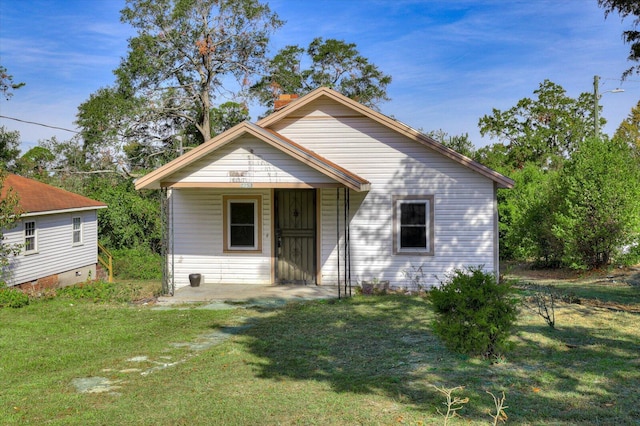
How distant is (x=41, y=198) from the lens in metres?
21.8

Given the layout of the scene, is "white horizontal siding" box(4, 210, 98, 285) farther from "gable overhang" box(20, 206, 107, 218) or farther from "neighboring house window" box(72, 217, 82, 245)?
"gable overhang" box(20, 206, 107, 218)

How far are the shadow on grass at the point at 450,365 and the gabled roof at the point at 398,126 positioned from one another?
4537mm

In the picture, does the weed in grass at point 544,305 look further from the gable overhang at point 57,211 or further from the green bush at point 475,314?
the gable overhang at point 57,211

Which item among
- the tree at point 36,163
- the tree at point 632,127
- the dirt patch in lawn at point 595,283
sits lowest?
the dirt patch in lawn at point 595,283

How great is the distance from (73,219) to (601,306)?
856 inches

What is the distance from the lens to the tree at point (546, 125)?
38.5 metres

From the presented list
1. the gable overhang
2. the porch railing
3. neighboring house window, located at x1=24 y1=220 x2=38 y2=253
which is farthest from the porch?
the porch railing

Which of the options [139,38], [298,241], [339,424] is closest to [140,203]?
[139,38]

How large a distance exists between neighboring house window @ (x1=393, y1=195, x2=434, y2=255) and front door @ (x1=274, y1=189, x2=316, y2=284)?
2.20 m

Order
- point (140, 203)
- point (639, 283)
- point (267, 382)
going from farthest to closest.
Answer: point (140, 203) < point (639, 283) < point (267, 382)

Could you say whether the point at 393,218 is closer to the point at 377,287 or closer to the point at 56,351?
the point at 377,287

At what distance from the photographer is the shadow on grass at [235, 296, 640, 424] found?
5492 mm

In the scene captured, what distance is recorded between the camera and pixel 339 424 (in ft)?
16.5

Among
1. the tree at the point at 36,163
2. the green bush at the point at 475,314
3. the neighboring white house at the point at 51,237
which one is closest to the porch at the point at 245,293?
the green bush at the point at 475,314
